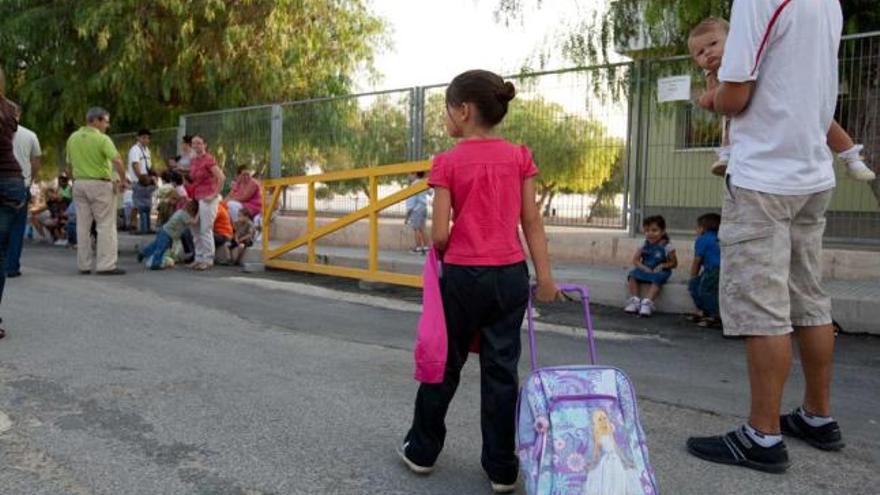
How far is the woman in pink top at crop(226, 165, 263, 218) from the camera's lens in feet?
39.8

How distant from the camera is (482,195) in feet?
9.80

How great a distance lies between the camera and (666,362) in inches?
208

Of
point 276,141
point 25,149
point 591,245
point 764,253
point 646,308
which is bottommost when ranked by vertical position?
point 646,308

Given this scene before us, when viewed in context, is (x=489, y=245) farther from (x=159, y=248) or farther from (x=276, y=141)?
(x=276, y=141)

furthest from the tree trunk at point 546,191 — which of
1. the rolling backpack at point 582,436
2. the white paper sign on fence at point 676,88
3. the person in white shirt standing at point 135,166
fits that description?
the person in white shirt standing at point 135,166

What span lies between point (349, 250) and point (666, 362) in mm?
6655

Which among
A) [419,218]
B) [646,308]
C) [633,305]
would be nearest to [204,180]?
[419,218]

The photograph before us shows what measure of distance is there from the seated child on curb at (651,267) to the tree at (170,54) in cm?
1150

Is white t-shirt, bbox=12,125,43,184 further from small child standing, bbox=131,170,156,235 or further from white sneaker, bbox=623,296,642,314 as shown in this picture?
small child standing, bbox=131,170,156,235

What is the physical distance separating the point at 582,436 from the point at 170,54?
16347 mm

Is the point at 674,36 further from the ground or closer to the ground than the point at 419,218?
further from the ground

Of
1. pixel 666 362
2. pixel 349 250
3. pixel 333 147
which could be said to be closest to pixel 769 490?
pixel 666 362

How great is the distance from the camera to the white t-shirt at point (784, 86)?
3098mm

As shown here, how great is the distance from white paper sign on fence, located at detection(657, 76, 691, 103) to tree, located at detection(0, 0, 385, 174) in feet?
34.4
